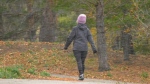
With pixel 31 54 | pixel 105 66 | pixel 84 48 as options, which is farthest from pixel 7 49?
pixel 84 48

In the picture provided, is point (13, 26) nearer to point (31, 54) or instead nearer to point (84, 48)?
point (31, 54)

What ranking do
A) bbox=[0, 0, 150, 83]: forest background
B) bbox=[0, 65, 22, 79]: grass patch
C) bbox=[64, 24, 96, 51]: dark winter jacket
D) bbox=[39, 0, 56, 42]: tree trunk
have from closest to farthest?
1. bbox=[0, 65, 22, 79]: grass patch
2. bbox=[64, 24, 96, 51]: dark winter jacket
3. bbox=[0, 0, 150, 83]: forest background
4. bbox=[39, 0, 56, 42]: tree trunk

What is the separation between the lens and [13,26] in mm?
30328

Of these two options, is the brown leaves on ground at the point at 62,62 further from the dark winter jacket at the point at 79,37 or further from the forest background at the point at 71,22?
the dark winter jacket at the point at 79,37

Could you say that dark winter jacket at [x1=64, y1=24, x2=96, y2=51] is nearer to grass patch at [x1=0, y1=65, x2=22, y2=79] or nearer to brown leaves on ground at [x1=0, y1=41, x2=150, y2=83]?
grass patch at [x1=0, y1=65, x2=22, y2=79]

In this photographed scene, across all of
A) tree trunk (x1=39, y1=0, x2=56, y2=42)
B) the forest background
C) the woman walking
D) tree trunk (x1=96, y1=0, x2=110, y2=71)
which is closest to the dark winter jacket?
the woman walking

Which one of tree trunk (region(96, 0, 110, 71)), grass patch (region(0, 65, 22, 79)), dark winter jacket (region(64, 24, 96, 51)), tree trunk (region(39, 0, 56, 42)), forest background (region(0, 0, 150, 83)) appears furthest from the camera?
tree trunk (region(39, 0, 56, 42))

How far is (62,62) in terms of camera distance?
2078 centimetres

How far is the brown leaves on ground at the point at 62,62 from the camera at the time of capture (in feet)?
58.5

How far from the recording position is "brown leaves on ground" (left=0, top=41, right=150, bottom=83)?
17844 mm

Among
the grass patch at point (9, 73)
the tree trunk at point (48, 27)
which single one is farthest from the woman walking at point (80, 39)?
the tree trunk at point (48, 27)

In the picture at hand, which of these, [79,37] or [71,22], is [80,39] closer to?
[79,37]

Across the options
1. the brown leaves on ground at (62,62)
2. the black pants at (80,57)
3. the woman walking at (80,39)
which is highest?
the woman walking at (80,39)

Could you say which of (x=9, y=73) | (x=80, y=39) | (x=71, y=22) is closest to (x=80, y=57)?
(x=80, y=39)
